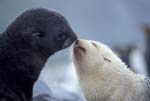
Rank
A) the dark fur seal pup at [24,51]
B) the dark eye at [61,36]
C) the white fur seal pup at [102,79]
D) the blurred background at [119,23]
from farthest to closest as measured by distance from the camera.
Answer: the blurred background at [119,23]
the white fur seal pup at [102,79]
the dark eye at [61,36]
the dark fur seal pup at [24,51]

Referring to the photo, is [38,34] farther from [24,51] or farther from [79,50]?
[79,50]

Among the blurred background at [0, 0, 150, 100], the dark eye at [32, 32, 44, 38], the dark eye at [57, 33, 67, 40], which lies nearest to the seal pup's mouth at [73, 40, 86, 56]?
the dark eye at [57, 33, 67, 40]

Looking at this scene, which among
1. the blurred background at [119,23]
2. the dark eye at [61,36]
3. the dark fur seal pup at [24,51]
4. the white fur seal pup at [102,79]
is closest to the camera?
the dark fur seal pup at [24,51]

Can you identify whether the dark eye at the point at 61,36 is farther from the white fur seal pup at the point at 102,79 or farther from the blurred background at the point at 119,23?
the blurred background at the point at 119,23

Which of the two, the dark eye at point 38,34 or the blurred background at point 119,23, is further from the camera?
the blurred background at point 119,23

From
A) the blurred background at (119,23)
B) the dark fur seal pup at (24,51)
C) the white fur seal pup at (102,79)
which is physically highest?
the dark fur seal pup at (24,51)

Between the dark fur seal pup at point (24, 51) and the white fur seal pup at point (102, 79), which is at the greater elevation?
the dark fur seal pup at point (24, 51)

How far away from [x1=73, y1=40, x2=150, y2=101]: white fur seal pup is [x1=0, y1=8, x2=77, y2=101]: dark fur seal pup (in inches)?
22.0

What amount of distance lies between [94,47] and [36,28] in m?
0.75

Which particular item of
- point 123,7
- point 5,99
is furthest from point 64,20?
point 123,7

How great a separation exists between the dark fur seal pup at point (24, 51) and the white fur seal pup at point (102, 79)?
558 millimetres

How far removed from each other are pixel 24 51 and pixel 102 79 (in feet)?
A: 2.53

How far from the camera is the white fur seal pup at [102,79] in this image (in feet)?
10.7

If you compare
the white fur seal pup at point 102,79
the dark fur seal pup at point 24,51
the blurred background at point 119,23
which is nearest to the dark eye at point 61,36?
the dark fur seal pup at point 24,51
